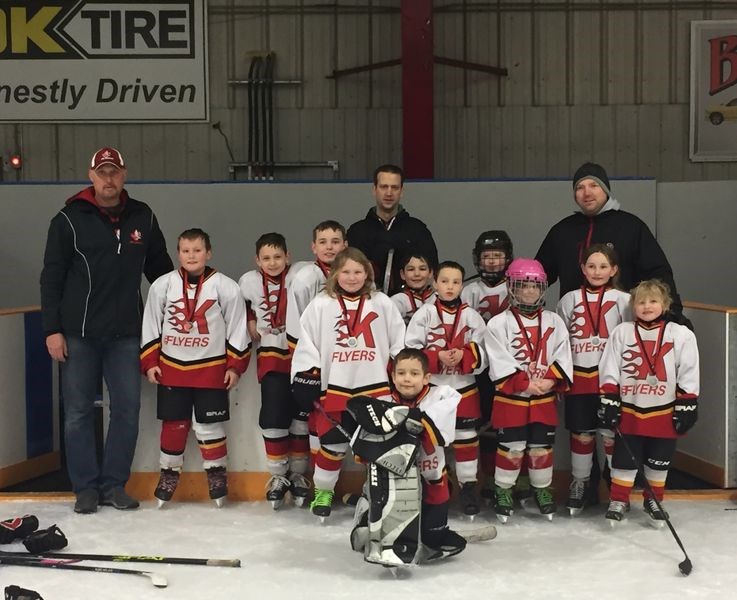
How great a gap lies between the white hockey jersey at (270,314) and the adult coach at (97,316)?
46 cm

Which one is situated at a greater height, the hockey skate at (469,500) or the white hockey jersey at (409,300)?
the white hockey jersey at (409,300)

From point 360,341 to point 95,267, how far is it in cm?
108

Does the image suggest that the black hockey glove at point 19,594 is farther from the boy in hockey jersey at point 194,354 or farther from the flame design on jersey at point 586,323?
the flame design on jersey at point 586,323

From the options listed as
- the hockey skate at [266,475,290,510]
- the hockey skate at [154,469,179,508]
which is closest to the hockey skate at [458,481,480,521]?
the hockey skate at [266,475,290,510]

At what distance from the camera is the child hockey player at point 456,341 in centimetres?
356

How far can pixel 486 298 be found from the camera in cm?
380

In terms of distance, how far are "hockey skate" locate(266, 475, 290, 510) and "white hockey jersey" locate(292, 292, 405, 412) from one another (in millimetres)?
433

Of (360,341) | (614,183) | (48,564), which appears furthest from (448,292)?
(614,183)

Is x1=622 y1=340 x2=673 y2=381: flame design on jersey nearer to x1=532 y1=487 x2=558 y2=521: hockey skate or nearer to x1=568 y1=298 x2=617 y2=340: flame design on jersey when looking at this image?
x1=568 y1=298 x2=617 y2=340: flame design on jersey

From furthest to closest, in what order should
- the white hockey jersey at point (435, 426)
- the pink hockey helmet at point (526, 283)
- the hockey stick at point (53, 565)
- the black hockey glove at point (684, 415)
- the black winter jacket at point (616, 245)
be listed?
1. the black winter jacket at point (616, 245)
2. the pink hockey helmet at point (526, 283)
3. the black hockey glove at point (684, 415)
4. the white hockey jersey at point (435, 426)
5. the hockey stick at point (53, 565)

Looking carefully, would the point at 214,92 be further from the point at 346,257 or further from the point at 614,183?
the point at 346,257

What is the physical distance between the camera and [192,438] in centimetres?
389

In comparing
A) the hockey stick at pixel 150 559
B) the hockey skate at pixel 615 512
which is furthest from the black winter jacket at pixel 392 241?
the hockey stick at pixel 150 559

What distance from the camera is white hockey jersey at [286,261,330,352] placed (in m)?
3.66
